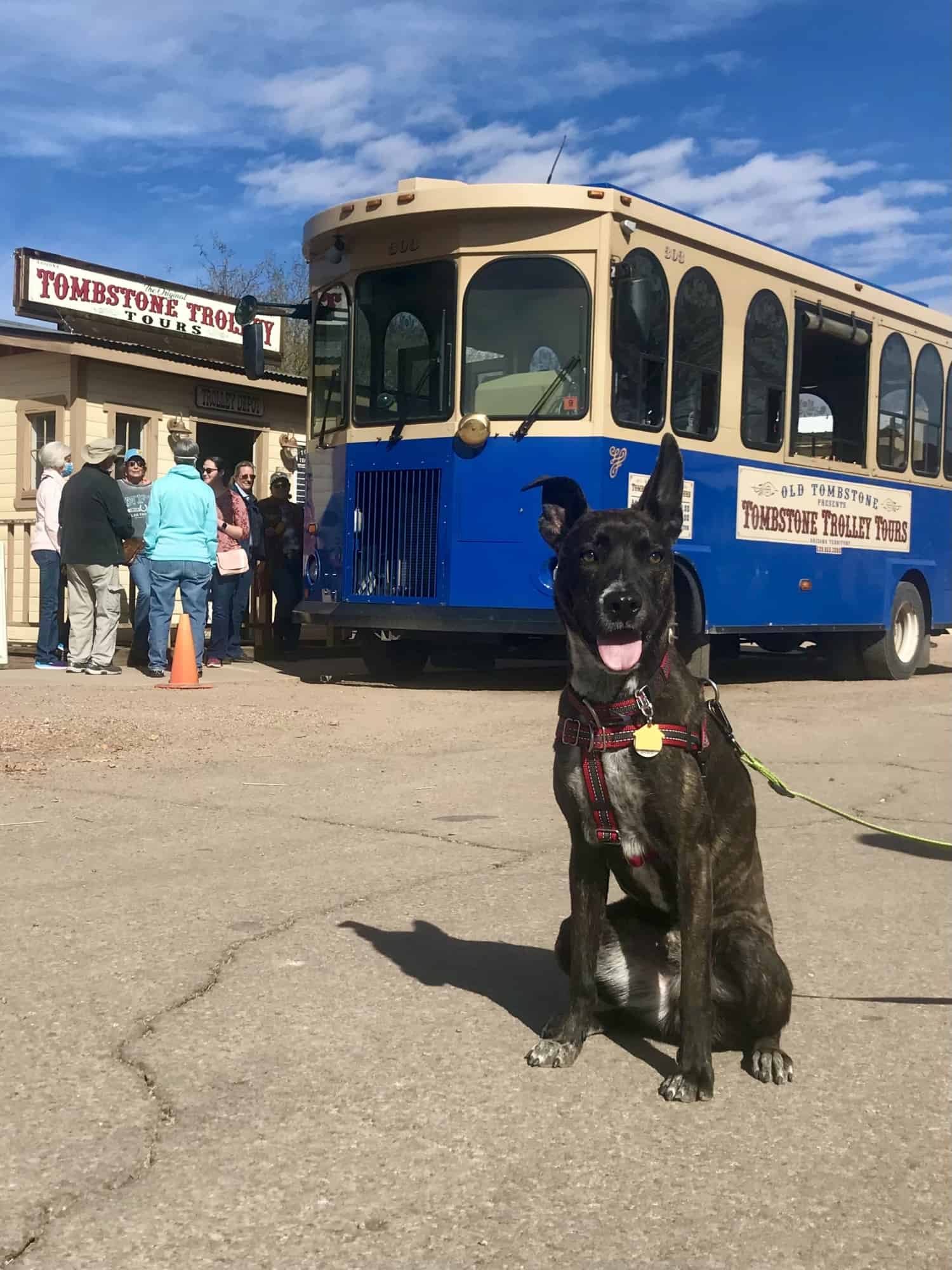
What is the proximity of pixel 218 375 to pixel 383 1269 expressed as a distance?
1636 cm

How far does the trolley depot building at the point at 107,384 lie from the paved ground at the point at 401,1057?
34.7ft

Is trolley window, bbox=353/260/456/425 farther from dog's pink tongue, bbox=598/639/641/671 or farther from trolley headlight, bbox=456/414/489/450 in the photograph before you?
dog's pink tongue, bbox=598/639/641/671

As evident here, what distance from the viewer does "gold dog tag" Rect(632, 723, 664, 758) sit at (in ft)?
10.1

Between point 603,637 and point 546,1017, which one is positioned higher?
point 603,637

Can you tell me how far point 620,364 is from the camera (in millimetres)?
10883

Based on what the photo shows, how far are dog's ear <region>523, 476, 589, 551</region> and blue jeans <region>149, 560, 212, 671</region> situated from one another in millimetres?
8607

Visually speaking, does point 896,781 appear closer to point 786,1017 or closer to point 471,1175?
point 786,1017

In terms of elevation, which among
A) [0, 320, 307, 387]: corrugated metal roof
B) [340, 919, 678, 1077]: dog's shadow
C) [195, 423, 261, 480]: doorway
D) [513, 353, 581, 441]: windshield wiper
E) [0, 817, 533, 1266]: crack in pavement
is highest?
[0, 320, 307, 387]: corrugated metal roof

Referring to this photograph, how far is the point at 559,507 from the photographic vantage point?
11.7 feet

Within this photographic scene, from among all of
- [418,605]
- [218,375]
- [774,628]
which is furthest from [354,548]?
[218,375]

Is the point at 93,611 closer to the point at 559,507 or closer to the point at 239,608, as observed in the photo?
the point at 239,608

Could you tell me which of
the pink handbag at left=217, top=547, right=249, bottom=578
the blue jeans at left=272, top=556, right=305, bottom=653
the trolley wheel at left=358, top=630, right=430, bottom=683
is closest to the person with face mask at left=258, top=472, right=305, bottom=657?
→ the blue jeans at left=272, top=556, right=305, bottom=653

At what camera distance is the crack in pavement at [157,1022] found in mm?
2367

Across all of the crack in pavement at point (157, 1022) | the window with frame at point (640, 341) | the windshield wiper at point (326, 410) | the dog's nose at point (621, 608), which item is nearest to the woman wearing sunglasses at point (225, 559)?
the windshield wiper at point (326, 410)
